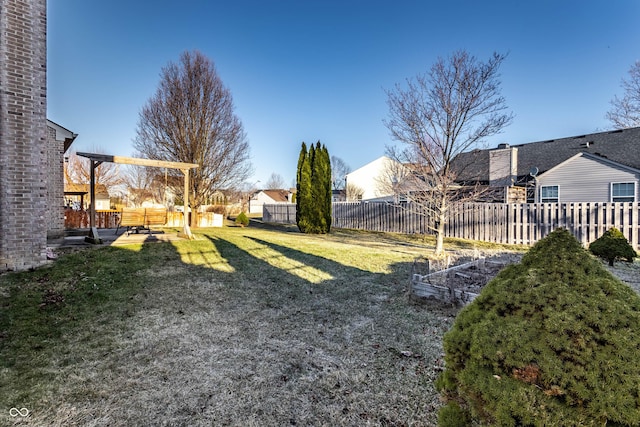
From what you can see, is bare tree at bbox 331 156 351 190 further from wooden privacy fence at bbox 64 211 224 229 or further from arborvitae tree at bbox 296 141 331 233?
wooden privacy fence at bbox 64 211 224 229

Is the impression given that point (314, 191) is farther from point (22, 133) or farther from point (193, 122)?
point (22, 133)

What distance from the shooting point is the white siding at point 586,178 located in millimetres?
15430

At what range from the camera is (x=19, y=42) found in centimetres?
592

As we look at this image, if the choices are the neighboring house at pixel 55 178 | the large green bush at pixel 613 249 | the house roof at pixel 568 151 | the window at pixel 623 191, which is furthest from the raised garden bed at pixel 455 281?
the window at pixel 623 191

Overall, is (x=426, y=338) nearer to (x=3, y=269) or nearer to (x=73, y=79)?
(x=3, y=269)

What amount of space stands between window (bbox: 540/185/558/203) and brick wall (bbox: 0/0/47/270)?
21482 mm

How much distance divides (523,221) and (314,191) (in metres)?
10.5

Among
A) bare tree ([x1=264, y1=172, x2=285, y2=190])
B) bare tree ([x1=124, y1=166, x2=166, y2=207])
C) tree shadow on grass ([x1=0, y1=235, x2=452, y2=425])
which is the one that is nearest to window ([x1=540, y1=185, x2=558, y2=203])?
tree shadow on grass ([x1=0, y1=235, x2=452, y2=425])

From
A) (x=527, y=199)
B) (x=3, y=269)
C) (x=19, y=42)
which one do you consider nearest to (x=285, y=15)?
(x=19, y=42)

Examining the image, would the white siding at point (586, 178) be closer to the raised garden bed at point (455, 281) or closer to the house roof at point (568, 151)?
the house roof at point (568, 151)

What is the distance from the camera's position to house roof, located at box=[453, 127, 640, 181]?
1629cm

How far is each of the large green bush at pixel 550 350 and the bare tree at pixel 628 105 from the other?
2627 cm

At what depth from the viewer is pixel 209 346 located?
3932mm

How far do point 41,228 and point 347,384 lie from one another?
21.2 feet
